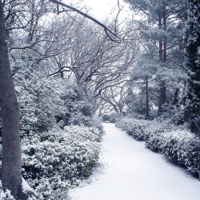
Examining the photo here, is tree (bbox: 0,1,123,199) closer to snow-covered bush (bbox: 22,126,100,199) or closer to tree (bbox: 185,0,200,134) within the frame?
snow-covered bush (bbox: 22,126,100,199)

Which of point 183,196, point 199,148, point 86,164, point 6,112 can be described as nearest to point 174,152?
point 199,148

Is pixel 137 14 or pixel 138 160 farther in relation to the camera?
pixel 137 14

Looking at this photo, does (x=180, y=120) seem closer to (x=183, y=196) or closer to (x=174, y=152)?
(x=174, y=152)

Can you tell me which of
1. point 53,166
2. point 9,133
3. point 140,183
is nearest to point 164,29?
point 140,183

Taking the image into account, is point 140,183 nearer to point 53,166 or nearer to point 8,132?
point 53,166

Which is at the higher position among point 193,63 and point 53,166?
point 193,63

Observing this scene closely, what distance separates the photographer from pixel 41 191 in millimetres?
2785

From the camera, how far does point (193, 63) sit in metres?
4.59

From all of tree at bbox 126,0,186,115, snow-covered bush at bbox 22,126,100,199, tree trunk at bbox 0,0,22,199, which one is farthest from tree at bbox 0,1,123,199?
tree at bbox 126,0,186,115

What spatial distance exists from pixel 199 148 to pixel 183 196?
1341 millimetres

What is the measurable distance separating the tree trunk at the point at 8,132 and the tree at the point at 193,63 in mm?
4400

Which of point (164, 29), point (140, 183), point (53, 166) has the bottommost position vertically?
point (140, 183)

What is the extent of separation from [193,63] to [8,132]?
16.3 feet

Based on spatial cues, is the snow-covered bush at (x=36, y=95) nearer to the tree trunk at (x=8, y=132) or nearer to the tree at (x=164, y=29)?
the tree trunk at (x=8, y=132)
